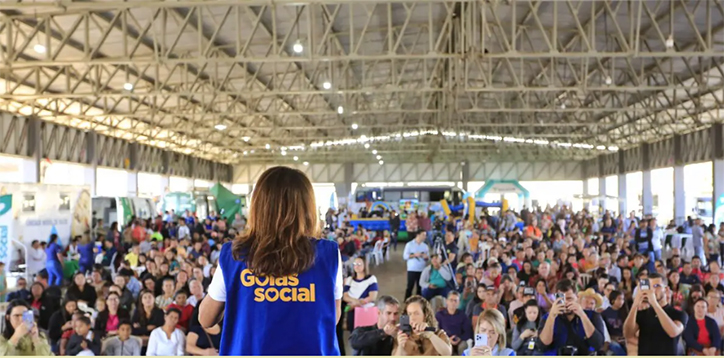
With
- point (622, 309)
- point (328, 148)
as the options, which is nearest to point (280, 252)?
point (622, 309)

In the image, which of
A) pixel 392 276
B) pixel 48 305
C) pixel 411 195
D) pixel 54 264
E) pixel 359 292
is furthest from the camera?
pixel 411 195

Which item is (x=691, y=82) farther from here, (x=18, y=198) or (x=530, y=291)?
(x=18, y=198)

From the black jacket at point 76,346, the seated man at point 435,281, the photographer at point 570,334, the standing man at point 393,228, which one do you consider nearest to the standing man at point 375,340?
the photographer at point 570,334

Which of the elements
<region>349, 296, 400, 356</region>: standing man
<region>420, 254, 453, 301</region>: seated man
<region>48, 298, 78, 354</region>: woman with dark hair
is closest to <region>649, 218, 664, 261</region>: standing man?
<region>420, 254, 453, 301</region>: seated man

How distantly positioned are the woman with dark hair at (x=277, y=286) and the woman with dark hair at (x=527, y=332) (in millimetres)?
3808

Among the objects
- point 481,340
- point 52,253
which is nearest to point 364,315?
point 481,340

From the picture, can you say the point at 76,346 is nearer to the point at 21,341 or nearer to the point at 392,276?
the point at 21,341

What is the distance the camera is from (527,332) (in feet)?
18.2

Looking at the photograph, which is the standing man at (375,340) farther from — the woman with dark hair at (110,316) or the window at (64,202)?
the window at (64,202)

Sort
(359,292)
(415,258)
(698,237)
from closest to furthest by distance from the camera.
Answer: (359,292), (415,258), (698,237)

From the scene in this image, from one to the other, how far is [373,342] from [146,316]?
12.8 feet

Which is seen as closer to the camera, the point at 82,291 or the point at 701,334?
the point at 701,334

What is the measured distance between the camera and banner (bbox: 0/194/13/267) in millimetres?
8156

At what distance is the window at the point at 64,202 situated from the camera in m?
15.3
